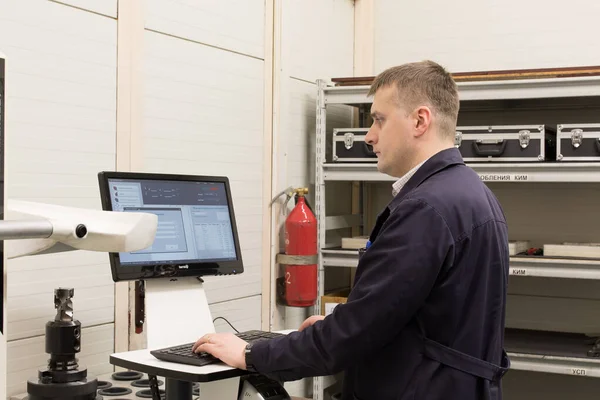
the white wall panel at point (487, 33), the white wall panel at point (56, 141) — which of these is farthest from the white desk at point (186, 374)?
the white wall panel at point (487, 33)

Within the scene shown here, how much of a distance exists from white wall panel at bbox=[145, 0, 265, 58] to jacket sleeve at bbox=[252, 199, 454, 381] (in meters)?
1.45

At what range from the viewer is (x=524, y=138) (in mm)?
3264

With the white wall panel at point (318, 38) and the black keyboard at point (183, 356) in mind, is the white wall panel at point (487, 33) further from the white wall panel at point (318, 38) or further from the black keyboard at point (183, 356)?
the black keyboard at point (183, 356)

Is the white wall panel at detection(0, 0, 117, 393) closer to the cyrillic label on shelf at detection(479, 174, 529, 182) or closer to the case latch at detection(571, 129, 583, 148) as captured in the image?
the cyrillic label on shelf at detection(479, 174, 529, 182)

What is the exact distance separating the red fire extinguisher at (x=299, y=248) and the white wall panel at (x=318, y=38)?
0.66m

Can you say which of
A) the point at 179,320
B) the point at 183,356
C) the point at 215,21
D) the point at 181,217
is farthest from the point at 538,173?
the point at 183,356

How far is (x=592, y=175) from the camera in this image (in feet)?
10.4

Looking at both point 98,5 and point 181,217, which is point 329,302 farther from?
point 98,5

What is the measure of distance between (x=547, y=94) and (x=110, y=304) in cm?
201

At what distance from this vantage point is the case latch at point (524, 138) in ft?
10.7

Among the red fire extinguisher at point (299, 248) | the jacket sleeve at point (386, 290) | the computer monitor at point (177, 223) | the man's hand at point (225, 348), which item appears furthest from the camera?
the red fire extinguisher at point (299, 248)

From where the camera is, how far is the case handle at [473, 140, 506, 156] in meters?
3.30

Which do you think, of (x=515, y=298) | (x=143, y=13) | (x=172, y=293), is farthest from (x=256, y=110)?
(x=515, y=298)

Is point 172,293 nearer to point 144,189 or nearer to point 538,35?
point 144,189
